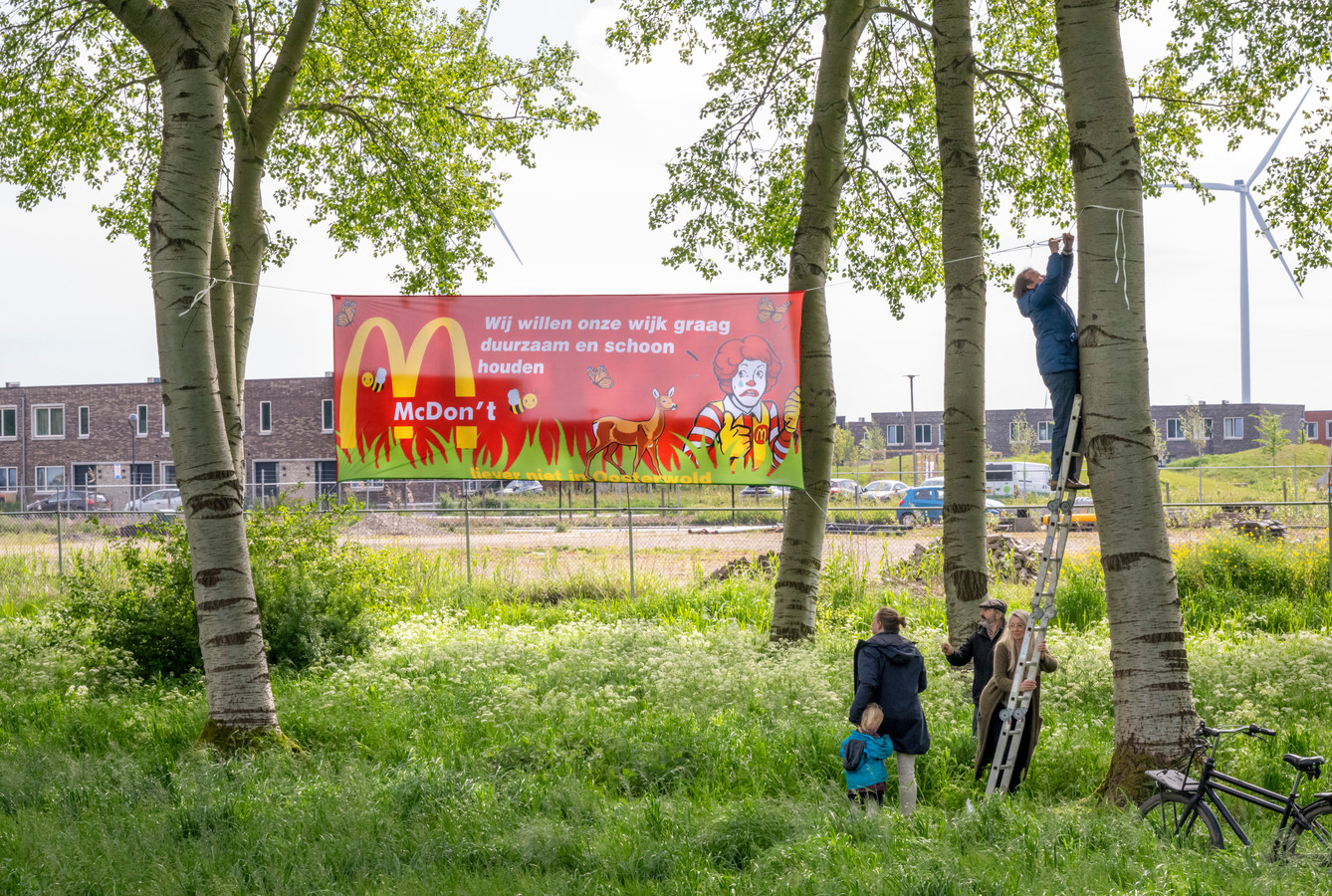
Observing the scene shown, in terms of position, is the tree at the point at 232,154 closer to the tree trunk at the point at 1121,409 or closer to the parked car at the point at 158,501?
the tree trunk at the point at 1121,409

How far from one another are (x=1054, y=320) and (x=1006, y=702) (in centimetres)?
271

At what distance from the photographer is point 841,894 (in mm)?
4809

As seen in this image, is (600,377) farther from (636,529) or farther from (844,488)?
(844,488)

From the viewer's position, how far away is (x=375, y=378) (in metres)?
13.8

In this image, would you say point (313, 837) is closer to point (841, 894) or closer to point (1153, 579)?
point (841, 894)

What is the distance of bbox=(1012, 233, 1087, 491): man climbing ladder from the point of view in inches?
284

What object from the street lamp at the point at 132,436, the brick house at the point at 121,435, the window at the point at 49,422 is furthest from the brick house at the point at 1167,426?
the window at the point at 49,422

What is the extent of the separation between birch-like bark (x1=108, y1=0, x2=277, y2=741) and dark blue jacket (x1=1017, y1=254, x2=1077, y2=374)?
6.29 meters

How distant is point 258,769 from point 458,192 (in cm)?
1099

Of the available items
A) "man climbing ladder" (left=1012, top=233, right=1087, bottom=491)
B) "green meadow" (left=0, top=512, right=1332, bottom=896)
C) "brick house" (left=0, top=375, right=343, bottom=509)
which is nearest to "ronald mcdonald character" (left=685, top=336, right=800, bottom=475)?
"green meadow" (left=0, top=512, right=1332, bottom=896)

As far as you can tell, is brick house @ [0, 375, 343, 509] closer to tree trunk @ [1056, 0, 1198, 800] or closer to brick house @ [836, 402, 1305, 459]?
brick house @ [836, 402, 1305, 459]

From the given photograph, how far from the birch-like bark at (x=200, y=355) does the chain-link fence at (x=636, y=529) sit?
144 inches

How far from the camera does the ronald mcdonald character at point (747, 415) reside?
41.8 ft

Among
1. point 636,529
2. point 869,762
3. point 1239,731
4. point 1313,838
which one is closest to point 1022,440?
point 636,529
